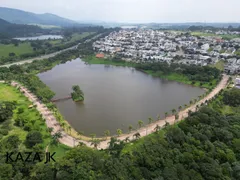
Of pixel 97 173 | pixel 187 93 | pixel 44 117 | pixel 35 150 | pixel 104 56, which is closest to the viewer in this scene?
pixel 97 173

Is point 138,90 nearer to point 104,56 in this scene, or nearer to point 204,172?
point 204,172

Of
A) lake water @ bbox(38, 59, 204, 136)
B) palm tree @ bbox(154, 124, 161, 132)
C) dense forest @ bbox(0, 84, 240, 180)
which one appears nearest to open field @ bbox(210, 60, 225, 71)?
lake water @ bbox(38, 59, 204, 136)

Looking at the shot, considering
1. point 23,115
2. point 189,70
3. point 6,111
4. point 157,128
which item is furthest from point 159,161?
point 189,70

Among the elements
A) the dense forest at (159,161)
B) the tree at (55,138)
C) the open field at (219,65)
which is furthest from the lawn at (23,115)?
the open field at (219,65)

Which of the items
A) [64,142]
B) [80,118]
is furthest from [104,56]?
[64,142]

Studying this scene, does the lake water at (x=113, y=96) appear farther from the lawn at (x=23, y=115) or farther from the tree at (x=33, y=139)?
the tree at (x=33, y=139)
